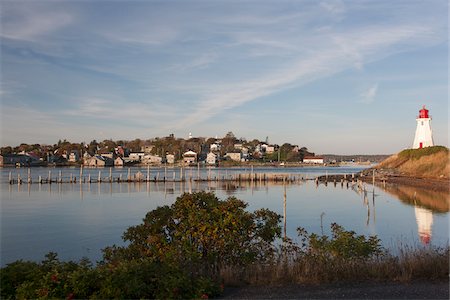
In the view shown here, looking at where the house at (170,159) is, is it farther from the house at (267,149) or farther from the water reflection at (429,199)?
the water reflection at (429,199)

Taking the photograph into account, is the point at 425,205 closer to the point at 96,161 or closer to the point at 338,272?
the point at 338,272

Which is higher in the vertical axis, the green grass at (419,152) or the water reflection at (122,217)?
the green grass at (419,152)

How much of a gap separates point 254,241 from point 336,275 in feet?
8.85

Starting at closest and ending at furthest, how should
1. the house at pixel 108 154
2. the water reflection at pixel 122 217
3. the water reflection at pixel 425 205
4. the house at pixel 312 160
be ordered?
the water reflection at pixel 122 217, the water reflection at pixel 425 205, the house at pixel 108 154, the house at pixel 312 160

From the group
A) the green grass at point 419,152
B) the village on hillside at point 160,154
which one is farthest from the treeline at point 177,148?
the green grass at point 419,152

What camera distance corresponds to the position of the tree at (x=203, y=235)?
9.31 m

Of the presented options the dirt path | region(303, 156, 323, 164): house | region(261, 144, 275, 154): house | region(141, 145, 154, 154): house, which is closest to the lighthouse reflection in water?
the dirt path

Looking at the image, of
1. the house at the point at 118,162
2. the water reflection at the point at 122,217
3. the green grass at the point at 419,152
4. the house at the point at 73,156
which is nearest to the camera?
the water reflection at the point at 122,217

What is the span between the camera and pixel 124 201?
37.1 metres

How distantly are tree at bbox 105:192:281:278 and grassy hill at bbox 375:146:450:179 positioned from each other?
46026 millimetres

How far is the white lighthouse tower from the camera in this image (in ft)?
204

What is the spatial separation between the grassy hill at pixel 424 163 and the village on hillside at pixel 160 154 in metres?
73.7

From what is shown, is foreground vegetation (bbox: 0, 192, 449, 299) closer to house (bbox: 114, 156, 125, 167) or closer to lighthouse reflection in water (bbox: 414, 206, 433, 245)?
lighthouse reflection in water (bbox: 414, 206, 433, 245)

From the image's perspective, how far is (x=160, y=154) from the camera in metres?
148
